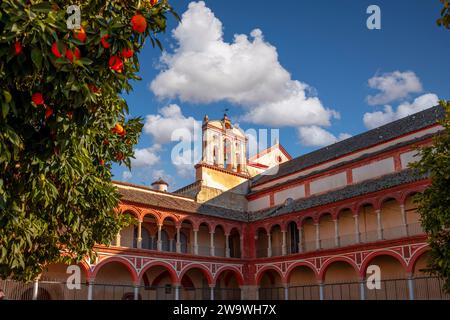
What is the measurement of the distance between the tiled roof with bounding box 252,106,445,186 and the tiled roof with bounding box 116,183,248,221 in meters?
4.54

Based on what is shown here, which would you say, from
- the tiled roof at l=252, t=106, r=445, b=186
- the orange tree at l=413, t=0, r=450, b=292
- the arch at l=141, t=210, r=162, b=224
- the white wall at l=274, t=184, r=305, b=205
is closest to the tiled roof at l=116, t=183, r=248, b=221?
the arch at l=141, t=210, r=162, b=224

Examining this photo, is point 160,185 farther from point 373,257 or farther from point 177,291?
point 373,257

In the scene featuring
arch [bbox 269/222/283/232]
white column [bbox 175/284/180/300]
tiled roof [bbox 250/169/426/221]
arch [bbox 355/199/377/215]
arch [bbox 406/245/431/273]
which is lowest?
white column [bbox 175/284/180/300]

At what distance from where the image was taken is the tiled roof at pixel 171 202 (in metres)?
25.3

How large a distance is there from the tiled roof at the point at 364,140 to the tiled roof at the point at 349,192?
2.60m

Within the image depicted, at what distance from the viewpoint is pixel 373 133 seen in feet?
94.2

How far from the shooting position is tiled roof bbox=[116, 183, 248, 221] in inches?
996

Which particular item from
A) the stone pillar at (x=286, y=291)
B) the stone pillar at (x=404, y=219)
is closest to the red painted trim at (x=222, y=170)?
the stone pillar at (x=286, y=291)

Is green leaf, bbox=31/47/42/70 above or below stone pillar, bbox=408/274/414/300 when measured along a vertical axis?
above

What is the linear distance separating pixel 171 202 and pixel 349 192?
32.5 ft

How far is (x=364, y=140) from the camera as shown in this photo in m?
28.4

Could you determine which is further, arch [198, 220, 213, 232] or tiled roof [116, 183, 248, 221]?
arch [198, 220, 213, 232]

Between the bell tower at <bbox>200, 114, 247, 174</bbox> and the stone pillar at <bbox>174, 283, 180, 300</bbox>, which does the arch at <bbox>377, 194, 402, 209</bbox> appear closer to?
the stone pillar at <bbox>174, 283, 180, 300</bbox>

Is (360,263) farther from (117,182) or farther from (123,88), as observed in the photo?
(123,88)
